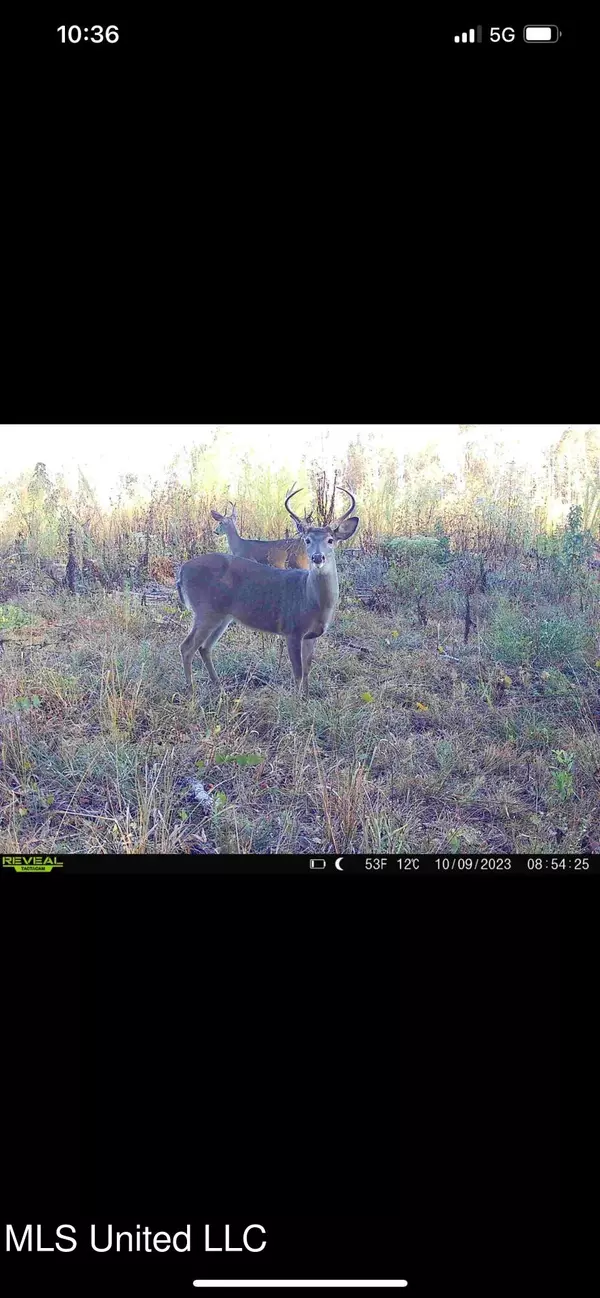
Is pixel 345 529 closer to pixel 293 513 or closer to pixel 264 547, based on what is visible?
pixel 293 513

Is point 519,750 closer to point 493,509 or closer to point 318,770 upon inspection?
point 318,770

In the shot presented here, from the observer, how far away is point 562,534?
3945mm

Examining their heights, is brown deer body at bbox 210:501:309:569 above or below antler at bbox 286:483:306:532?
below

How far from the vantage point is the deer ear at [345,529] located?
3.43 m

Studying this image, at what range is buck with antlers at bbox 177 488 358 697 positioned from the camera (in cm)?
354

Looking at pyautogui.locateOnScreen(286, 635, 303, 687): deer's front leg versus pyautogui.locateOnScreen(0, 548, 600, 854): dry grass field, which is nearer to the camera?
pyautogui.locateOnScreen(0, 548, 600, 854): dry grass field

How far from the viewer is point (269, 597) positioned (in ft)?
12.8

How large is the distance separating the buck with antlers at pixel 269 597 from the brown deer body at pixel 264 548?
0.04 meters

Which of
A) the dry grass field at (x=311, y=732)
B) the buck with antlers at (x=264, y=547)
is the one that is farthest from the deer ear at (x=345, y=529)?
the dry grass field at (x=311, y=732)

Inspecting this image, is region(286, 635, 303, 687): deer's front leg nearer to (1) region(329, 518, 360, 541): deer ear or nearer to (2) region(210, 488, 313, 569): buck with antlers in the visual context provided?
(2) region(210, 488, 313, 569): buck with antlers
